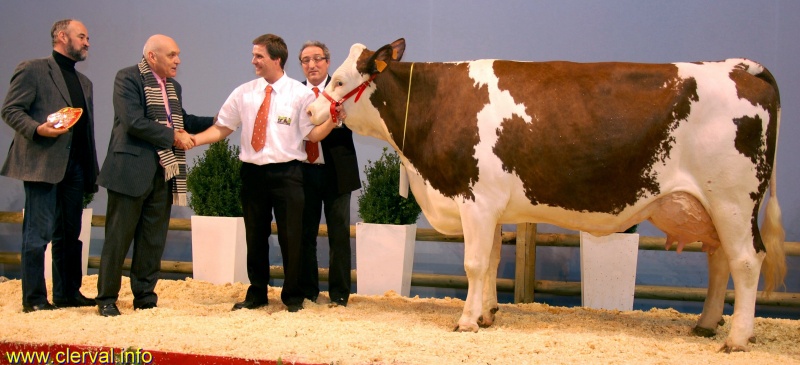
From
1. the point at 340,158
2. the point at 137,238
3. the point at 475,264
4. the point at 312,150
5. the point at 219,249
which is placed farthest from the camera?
the point at 219,249

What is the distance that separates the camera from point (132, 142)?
4.99 metres

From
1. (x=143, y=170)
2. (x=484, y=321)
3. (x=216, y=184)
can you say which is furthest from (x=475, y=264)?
(x=216, y=184)

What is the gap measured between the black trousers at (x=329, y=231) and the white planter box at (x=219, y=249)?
1.09 m

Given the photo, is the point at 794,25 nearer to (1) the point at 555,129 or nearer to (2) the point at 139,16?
(1) the point at 555,129

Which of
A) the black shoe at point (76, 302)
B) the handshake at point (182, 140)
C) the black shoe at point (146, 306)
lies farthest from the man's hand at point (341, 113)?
the black shoe at point (76, 302)

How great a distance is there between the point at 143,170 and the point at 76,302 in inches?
49.2

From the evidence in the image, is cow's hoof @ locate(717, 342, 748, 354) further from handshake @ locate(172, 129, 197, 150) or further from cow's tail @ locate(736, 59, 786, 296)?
handshake @ locate(172, 129, 197, 150)

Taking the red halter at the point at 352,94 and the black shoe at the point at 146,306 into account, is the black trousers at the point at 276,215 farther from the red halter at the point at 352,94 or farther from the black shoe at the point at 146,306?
the black shoe at the point at 146,306

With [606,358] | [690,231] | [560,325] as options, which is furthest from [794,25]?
[606,358]

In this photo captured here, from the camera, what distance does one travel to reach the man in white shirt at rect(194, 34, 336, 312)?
5184 mm

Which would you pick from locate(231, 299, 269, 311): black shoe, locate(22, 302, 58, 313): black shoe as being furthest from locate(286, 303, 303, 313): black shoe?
locate(22, 302, 58, 313): black shoe

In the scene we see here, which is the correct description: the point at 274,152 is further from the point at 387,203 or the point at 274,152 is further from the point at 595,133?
the point at 595,133

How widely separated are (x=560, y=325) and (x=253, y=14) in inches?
180

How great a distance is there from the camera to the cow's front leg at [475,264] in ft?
14.8
